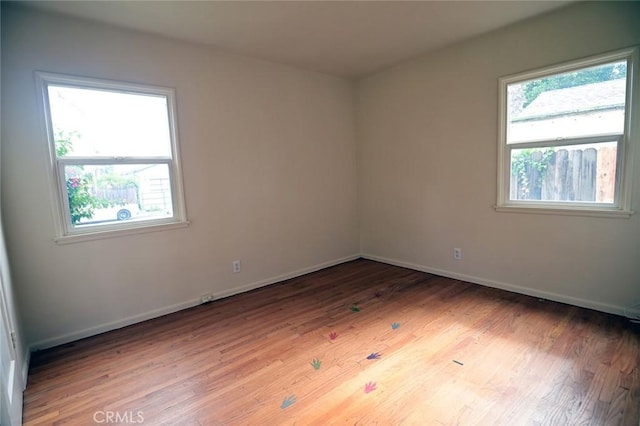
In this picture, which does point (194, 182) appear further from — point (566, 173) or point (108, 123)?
point (566, 173)

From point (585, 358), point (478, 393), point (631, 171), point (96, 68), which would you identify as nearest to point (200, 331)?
point (478, 393)

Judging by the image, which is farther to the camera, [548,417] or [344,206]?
[344,206]

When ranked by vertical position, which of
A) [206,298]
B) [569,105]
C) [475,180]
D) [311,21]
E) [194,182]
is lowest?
[206,298]

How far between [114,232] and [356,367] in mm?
2290

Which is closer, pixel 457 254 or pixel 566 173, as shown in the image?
pixel 566 173

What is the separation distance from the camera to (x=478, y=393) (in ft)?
5.97

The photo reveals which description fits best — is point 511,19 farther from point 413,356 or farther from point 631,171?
point 413,356

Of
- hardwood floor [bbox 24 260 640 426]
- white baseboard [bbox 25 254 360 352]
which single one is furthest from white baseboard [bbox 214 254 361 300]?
hardwood floor [bbox 24 260 640 426]

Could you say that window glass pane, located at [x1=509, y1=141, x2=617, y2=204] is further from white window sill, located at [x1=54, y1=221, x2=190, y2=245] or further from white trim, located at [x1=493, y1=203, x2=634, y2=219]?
white window sill, located at [x1=54, y1=221, x2=190, y2=245]

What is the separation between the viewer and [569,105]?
109 inches

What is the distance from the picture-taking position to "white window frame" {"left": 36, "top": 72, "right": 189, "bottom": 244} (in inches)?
96.7

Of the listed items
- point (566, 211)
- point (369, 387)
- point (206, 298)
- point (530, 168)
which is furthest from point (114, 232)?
point (566, 211)

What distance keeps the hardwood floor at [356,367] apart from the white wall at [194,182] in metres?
0.38

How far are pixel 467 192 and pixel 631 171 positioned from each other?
1.30m
